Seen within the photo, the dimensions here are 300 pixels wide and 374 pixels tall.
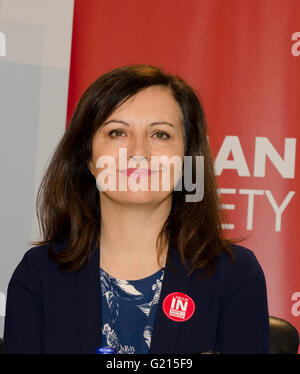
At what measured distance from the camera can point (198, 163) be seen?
189cm

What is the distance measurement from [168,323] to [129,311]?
134 mm

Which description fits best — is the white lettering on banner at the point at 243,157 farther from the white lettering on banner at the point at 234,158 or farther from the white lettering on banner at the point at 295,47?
the white lettering on banner at the point at 295,47

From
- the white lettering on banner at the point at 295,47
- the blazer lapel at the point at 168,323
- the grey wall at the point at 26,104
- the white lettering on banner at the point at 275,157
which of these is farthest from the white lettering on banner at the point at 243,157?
the blazer lapel at the point at 168,323

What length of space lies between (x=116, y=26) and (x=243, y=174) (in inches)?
35.4

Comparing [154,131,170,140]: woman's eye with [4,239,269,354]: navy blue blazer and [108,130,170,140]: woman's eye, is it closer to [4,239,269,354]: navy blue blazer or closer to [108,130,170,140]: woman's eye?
[108,130,170,140]: woman's eye

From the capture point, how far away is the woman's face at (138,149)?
1721mm

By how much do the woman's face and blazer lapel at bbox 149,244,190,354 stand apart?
0.73 ft

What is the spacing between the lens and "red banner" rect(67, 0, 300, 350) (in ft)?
9.34

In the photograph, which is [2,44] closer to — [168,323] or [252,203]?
[252,203]

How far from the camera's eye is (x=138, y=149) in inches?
67.2

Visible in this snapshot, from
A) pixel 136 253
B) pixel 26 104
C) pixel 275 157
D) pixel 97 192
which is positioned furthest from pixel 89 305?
pixel 275 157

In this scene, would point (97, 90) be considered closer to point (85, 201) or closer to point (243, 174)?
point (85, 201)

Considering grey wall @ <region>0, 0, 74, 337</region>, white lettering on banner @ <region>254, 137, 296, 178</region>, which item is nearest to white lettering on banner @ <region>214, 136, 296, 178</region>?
white lettering on banner @ <region>254, 137, 296, 178</region>
